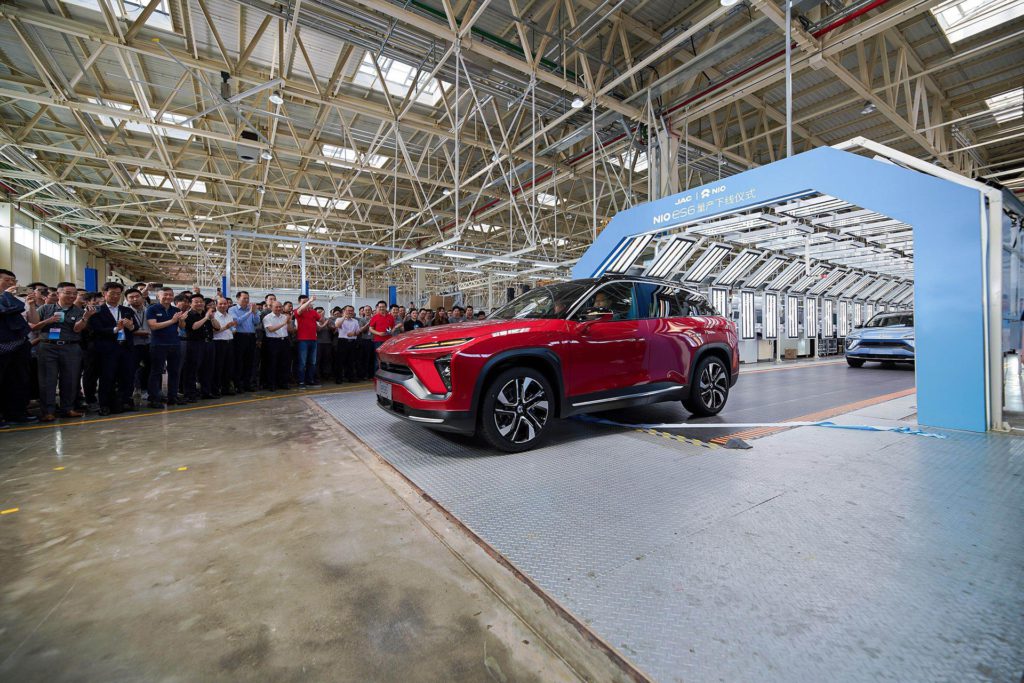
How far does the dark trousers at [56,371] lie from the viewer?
500cm

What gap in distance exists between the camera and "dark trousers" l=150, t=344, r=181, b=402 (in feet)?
19.1

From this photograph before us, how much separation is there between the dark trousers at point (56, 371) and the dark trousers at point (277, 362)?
263cm

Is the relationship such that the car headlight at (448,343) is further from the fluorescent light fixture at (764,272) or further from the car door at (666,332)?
the fluorescent light fixture at (764,272)

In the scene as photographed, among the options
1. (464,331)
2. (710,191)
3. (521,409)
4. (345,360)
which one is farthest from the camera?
(345,360)

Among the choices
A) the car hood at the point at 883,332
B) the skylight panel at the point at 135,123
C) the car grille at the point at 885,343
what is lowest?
the car grille at the point at 885,343

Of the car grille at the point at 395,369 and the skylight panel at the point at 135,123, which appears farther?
the skylight panel at the point at 135,123

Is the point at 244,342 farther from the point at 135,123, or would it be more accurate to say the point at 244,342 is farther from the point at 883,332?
the point at 883,332

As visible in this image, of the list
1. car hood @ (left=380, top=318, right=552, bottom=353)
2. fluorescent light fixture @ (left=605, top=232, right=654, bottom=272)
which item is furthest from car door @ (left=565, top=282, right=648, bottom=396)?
fluorescent light fixture @ (left=605, top=232, right=654, bottom=272)

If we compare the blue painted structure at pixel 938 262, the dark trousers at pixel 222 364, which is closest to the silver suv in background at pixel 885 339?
the blue painted structure at pixel 938 262

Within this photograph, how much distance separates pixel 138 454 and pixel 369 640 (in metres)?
3.58

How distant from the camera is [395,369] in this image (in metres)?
3.87

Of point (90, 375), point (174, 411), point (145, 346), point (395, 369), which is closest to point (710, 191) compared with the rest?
point (395, 369)

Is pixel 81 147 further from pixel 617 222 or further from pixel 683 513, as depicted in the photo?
pixel 683 513

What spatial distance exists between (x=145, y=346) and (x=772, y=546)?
8156mm
